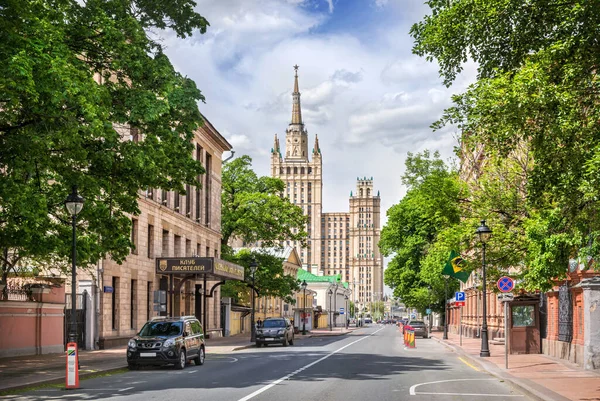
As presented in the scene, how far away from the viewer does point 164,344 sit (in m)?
24.9

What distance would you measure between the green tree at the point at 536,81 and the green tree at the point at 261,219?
155 feet

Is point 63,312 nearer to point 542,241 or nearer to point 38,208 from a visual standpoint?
point 38,208

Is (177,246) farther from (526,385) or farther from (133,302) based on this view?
(526,385)

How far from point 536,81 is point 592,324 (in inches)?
490

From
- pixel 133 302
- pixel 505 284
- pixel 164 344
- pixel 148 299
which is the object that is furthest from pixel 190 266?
pixel 505 284

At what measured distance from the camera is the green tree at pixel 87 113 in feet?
57.8

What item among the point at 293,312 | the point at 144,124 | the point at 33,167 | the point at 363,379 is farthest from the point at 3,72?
the point at 293,312

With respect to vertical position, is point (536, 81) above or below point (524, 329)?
above

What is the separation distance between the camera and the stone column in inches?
920

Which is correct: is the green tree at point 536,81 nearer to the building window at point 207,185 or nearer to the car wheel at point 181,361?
the car wheel at point 181,361

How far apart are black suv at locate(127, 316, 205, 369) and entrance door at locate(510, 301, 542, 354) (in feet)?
43.9

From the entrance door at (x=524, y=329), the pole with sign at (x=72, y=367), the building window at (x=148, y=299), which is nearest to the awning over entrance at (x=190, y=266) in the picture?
the building window at (x=148, y=299)

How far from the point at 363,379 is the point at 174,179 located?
8291mm

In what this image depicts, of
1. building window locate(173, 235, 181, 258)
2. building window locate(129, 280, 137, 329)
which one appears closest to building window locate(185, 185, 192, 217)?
building window locate(173, 235, 181, 258)
